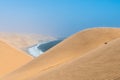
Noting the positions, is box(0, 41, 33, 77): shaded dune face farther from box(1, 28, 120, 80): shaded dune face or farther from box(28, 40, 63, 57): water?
box(28, 40, 63, 57): water

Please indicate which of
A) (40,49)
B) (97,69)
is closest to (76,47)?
(97,69)

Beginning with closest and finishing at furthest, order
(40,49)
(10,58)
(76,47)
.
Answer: (76,47) → (10,58) → (40,49)

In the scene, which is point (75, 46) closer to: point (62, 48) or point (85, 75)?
point (62, 48)

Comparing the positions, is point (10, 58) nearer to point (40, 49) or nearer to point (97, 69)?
point (97, 69)

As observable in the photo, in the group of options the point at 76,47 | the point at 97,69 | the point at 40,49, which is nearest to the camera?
the point at 97,69

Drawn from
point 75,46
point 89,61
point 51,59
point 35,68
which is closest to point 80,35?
point 75,46

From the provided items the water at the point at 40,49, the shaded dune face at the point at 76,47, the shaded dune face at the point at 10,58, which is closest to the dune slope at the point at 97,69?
the shaded dune face at the point at 76,47

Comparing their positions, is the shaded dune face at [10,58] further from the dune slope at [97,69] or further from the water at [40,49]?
the dune slope at [97,69]

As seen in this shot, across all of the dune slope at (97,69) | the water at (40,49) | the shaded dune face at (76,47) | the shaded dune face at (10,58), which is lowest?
the dune slope at (97,69)

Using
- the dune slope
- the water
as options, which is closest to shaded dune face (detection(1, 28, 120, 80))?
the dune slope
